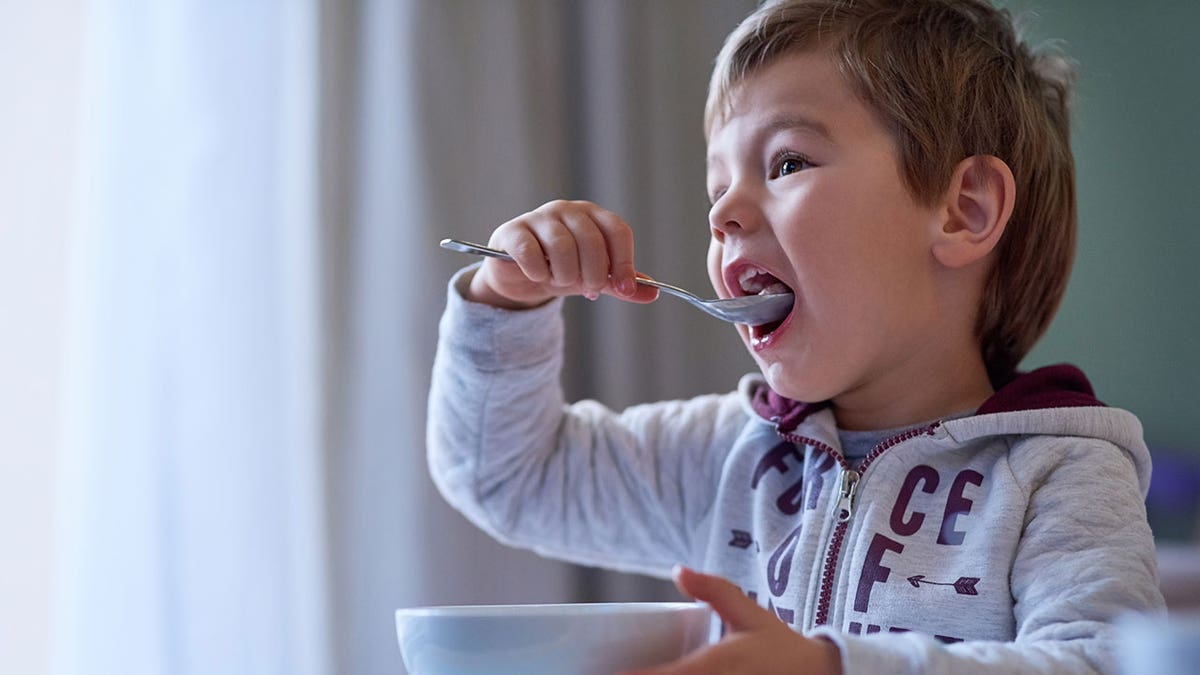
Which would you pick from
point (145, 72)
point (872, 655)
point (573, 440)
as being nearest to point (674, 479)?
point (573, 440)

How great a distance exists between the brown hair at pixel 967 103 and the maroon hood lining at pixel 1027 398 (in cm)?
9

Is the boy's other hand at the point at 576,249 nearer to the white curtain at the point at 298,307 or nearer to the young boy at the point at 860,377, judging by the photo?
the young boy at the point at 860,377

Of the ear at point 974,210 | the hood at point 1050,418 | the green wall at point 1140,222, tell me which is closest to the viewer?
the hood at point 1050,418

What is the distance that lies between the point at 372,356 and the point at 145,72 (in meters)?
0.40

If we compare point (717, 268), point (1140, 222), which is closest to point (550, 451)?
point (717, 268)

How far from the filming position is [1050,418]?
830mm

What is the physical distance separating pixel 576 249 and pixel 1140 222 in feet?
4.89

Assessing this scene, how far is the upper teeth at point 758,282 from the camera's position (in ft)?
3.04

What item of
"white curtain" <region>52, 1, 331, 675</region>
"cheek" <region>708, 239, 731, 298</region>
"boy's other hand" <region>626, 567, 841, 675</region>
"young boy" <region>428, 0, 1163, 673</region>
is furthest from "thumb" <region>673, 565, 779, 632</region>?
"white curtain" <region>52, 1, 331, 675</region>

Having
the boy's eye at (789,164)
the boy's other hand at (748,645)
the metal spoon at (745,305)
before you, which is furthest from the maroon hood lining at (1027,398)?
the boy's other hand at (748,645)

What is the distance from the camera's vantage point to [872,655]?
22.6 inches

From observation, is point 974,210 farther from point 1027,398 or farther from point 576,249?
point 576,249

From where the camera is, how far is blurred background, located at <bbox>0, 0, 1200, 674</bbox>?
1095 mm

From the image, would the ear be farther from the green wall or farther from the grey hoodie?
the green wall
